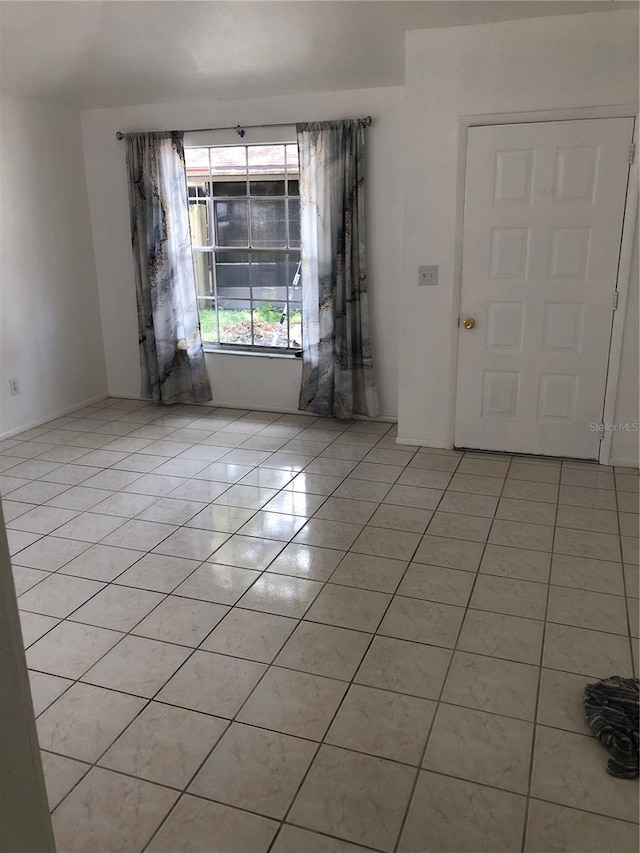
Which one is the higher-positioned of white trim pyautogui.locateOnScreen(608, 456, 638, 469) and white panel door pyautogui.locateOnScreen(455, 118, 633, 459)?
white panel door pyautogui.locateOnScreen(455, 118, 633, 459)

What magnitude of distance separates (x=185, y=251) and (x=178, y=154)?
2.25ft

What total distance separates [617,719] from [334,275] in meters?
3.43

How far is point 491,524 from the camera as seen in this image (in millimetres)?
3338

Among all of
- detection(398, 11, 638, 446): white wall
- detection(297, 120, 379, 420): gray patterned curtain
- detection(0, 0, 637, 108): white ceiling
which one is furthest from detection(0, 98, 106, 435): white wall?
detection(398, 11, 638, 446): white wall

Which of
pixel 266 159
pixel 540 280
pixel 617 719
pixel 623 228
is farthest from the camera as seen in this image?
pixel 266 159

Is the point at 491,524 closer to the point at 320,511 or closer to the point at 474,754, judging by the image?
the point at 320,511

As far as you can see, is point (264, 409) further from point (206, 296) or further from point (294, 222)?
point (294, 222)

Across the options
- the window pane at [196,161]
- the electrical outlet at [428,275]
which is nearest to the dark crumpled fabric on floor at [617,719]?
the electrical outlet at [428,275]

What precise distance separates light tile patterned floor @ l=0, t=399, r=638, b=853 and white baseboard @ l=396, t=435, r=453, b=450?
10.4 inches

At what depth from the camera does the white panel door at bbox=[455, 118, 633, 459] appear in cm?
375

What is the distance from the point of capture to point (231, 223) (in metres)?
5.07

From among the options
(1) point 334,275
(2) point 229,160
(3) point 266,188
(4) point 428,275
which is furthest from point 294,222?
(4) point 428,275

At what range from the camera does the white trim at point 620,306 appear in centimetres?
368

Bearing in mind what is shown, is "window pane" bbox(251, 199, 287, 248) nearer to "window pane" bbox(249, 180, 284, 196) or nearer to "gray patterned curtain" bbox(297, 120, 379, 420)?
"window pane" bbox(249, 180, 284, 196)
